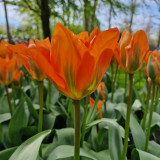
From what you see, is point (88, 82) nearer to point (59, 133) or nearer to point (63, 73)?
point (63, 73)

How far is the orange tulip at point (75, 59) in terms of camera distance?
0.39 meters

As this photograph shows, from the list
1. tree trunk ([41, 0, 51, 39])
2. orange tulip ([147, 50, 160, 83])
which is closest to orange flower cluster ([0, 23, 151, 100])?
orange tulip ([147, 50, 160, 83])

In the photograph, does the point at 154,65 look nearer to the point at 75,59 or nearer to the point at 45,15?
the point at 75,59

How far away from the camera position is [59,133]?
1.01 meters

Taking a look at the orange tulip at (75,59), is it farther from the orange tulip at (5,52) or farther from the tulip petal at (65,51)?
the orange tulip at (5,52)

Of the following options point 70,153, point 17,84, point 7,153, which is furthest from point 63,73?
point 17,84

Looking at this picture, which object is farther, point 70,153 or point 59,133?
point 59,133

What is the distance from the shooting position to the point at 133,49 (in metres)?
0.59

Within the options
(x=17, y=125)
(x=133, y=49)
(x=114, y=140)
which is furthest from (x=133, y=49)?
(x=17, y=125)

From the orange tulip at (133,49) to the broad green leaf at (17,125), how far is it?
69cm

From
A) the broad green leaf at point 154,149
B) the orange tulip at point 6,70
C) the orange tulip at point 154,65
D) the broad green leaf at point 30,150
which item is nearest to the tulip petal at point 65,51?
the broad green leaf at point 30,150

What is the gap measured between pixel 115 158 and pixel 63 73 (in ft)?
1.77

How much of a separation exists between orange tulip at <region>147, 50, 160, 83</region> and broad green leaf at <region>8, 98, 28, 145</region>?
74 cm

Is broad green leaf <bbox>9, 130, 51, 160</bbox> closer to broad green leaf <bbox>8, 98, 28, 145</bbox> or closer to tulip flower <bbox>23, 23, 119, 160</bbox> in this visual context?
tulip flower <bbox>23, 23, 119, 160</bbox>
